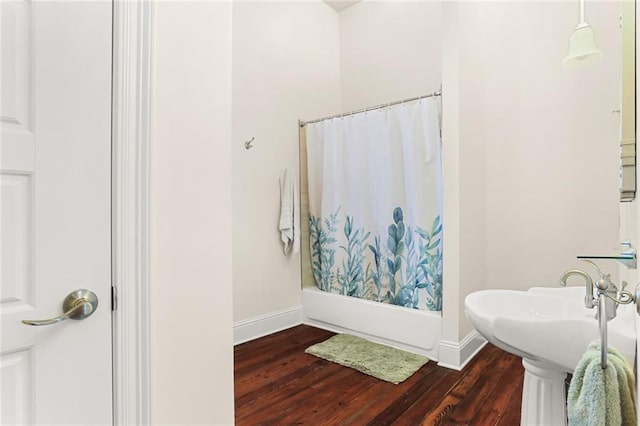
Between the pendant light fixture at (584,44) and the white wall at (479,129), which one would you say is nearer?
the pendant light fixture at (584,44)

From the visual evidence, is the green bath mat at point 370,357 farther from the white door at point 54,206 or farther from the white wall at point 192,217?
the white door at point 54,206

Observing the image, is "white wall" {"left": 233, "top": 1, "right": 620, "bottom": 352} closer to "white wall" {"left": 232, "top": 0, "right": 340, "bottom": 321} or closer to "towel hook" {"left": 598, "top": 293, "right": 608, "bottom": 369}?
"white wall" {"left": 232, "top": 0, "right": 340, "bottom": 321}

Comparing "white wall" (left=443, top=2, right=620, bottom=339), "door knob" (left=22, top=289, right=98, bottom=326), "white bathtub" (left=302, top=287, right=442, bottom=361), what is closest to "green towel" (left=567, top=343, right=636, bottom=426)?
"door knob" (left=22, top=289, right=98, bottom=326)

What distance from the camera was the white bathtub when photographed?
2447 millimetres

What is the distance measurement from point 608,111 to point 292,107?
2.39m

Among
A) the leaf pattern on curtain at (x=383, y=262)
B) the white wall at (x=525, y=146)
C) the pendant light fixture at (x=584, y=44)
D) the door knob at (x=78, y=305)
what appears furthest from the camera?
the leaf pattern on curtain at (x=383, y=262)

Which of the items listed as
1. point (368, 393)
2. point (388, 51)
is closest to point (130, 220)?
point (368, 393)

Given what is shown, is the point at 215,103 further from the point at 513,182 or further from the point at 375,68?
the point at 375,68

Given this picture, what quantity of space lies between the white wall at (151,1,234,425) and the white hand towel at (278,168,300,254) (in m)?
1.85

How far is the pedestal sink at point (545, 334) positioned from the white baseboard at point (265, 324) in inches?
74.2

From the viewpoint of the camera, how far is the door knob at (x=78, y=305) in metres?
0.89

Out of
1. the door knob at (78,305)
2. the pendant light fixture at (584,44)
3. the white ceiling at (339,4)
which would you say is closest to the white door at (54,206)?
the door knob at (78,305)

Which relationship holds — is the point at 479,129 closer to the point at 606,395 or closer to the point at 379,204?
the point at 379,204

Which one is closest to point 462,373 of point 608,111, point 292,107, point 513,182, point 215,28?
point 513,182
